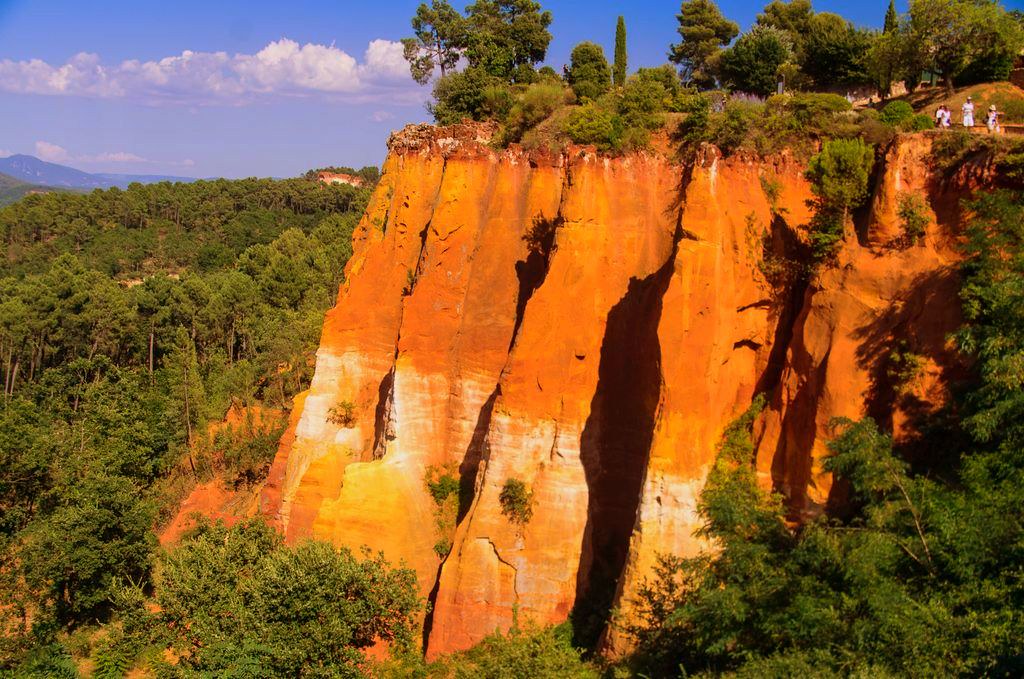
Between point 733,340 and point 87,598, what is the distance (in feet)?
69.5

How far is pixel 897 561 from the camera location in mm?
10844

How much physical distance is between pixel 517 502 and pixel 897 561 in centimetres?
752

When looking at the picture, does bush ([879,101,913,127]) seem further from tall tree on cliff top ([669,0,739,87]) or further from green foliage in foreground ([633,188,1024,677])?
tall tree on cliff top ([669,0,739,87])

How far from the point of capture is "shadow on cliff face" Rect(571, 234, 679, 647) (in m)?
16.2

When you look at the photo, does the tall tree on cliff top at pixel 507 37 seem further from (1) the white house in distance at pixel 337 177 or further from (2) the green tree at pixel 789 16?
(1) the white house in distance at pixel 337 177

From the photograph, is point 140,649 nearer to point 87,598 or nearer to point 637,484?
point 87,598

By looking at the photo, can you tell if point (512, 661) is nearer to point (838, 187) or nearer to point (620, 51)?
point (838, 187)

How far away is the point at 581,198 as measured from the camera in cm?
1734

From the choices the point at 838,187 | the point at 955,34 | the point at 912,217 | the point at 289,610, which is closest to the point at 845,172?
the point at 838,187

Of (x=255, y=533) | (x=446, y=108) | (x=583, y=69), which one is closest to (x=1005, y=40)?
A: (x=583, y=69)

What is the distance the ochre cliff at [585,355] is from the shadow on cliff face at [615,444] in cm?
5

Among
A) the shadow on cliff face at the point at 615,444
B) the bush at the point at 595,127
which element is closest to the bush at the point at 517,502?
the shadow on cliff face at the point at 615,444

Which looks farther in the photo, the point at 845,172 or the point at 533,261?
the point at 533,261

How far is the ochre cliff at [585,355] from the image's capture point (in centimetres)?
1359
